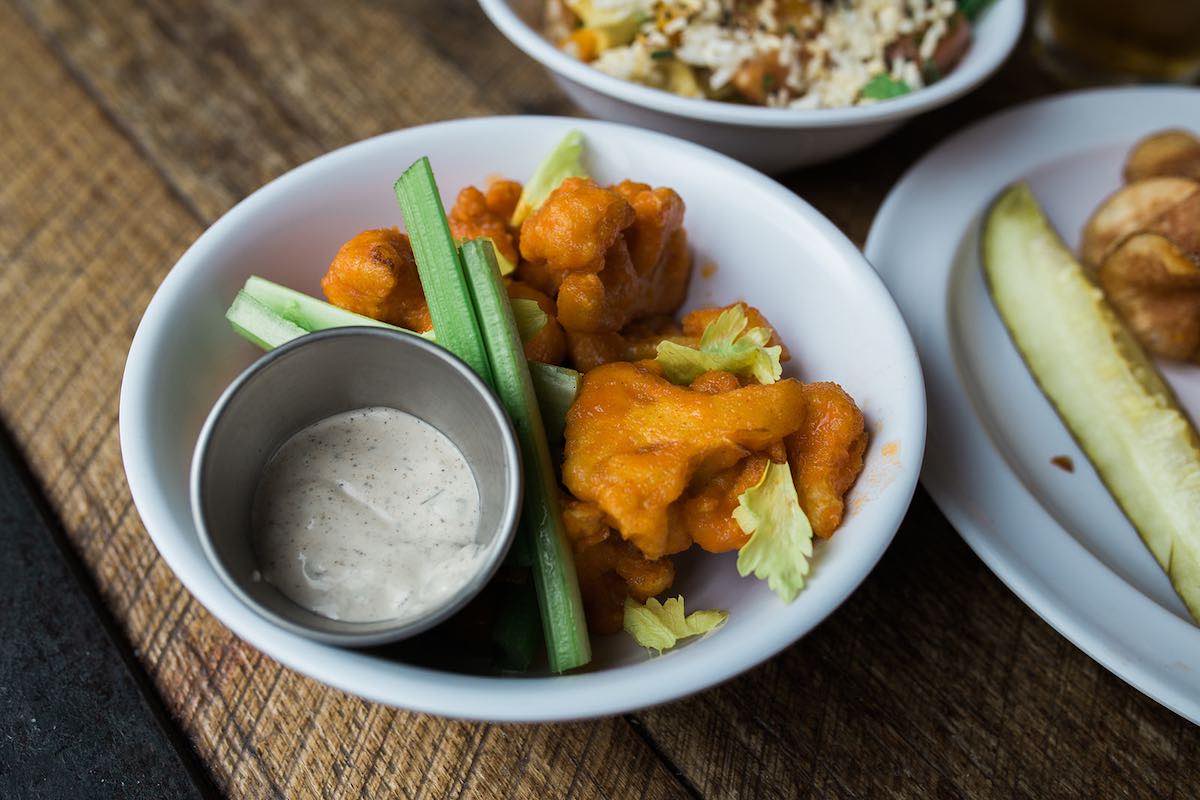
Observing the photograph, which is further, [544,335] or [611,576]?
[544,335]

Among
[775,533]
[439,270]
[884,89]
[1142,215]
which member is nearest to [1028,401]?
[1142,215]

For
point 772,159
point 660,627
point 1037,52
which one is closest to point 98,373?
point 660,627

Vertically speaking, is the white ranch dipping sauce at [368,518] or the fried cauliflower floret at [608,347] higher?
the white ranch dipping sauce at [368,518]

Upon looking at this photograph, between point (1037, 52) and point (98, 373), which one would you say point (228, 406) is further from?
point (1037, 52)

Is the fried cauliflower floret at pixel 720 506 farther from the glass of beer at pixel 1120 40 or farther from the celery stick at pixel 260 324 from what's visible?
the glass of beer at pixel 1120 40

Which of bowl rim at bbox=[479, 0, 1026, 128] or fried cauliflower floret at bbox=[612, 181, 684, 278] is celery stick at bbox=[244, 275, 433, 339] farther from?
bowl rim at bbox=[479, 0, 1026, 128]

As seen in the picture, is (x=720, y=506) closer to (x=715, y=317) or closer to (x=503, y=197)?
(x=715, y=317)

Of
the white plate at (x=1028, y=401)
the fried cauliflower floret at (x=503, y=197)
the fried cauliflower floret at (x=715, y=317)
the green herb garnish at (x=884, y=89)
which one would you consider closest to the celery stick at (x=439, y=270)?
the fried cauliflower floret at (x=503, y=197)
